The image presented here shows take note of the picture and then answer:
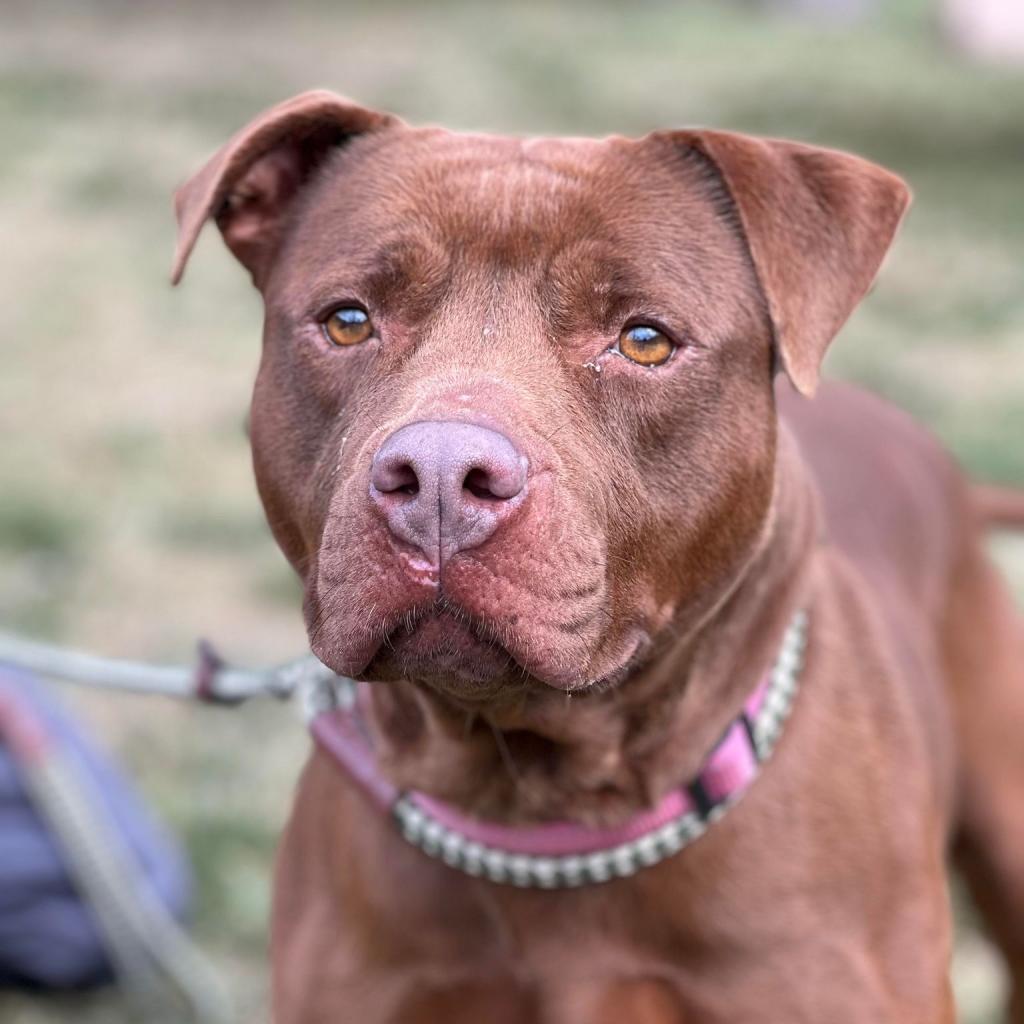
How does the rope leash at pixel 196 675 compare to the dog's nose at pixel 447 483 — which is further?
the rope leash at pixel 196 675

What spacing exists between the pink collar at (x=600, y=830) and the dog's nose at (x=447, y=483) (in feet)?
2.41

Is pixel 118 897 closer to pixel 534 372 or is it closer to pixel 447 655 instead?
pixel 447 655

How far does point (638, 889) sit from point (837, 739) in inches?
17.2

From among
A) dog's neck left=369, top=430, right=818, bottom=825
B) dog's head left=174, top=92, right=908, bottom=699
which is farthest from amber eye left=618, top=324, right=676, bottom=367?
dog's neck left=369, top=430, right=818, bottom=825

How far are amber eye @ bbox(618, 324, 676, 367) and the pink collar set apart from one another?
62 cm

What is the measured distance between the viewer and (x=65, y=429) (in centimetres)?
752

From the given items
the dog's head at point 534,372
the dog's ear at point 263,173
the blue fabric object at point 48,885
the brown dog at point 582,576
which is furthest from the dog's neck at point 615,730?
the blue fabric object at point 48,885

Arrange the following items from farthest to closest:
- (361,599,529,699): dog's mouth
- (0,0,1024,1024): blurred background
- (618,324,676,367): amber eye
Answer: (0,0,1024,1024): blurred background < (618,324,676,367): amber eye < (361,599,529,699): dog's mouth

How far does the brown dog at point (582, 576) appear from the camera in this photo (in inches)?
94.0

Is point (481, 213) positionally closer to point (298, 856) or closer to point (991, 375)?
point (298, 856)

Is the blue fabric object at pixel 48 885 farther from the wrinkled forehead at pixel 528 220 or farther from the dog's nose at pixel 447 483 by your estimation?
the dog's nose at pixel 447 483

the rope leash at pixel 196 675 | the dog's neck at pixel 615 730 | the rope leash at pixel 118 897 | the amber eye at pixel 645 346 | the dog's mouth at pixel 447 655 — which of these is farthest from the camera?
the rope leash at pixel 118 897

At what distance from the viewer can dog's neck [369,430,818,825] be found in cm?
277

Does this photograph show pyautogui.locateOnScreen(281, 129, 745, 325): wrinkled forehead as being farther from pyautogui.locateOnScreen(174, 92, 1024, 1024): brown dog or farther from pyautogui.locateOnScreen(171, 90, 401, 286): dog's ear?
pyautogui.locateOnScreen(171, 90, 401, 286): dog's ear
